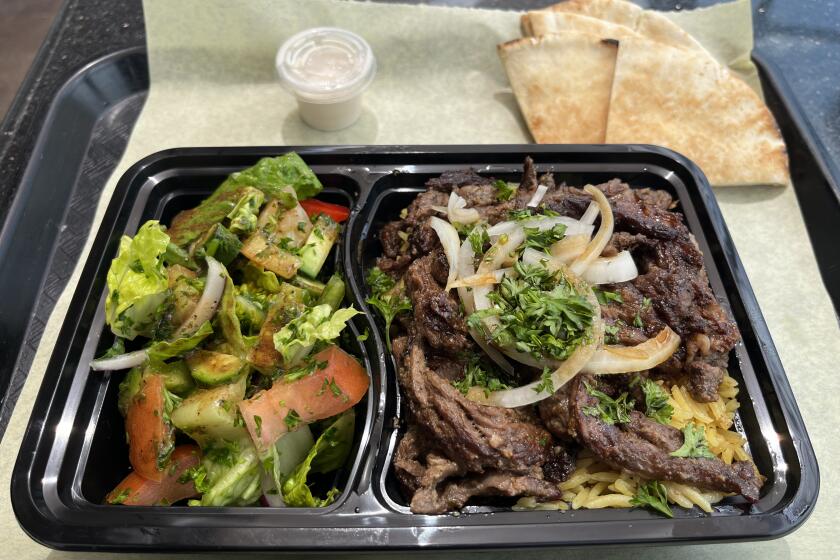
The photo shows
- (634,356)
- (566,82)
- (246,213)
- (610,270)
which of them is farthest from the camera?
(566,82)

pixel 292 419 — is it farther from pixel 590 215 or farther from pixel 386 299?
pixel 590 215

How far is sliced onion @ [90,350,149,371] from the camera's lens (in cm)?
247

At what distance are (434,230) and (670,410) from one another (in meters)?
1.28

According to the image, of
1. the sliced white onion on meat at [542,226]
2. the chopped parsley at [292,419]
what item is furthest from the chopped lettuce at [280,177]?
the chopped parsley at [292,419]

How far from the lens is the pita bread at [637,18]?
13.6 ft

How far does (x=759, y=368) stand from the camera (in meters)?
2.55

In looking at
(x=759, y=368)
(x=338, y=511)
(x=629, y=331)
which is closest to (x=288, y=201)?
(x=338, y=511)

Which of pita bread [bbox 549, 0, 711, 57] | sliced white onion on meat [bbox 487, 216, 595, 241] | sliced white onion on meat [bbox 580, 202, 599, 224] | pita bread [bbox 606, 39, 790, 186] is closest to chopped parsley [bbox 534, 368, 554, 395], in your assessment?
sliced white onion on meat [bbox 487, 216, 595, 241]

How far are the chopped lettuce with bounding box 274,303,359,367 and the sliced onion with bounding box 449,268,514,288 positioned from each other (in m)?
0.48

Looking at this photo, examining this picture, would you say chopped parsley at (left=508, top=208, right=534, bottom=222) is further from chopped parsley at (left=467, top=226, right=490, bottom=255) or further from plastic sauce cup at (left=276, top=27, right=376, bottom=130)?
plastic sauce cup at (left=276, top=27, right=376, bottom=130)

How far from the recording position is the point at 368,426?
240 centimetres

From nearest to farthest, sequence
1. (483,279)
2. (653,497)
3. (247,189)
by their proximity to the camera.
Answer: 1. (653,497)
2. (483,279)
3. (247,189)

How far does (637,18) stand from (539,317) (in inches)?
122

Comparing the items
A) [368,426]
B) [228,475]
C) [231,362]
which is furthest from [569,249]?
[228,475]
